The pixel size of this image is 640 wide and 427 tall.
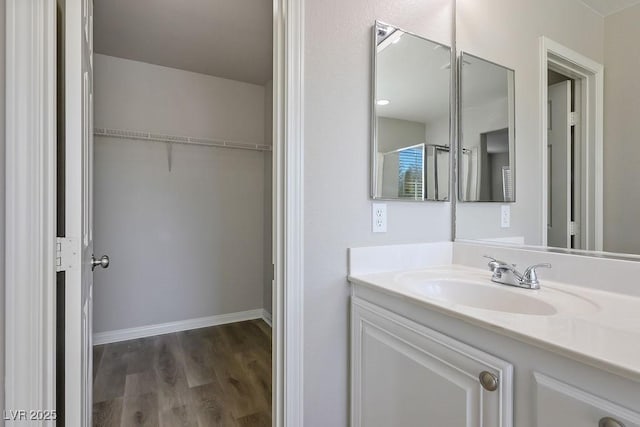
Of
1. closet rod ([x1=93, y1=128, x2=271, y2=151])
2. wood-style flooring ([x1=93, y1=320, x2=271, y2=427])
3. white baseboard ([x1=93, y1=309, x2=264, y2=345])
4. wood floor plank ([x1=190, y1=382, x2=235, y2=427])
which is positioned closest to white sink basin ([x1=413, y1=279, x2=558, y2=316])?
wood-style flooring ([x1=93, y1=320, x2=271, y2=427])

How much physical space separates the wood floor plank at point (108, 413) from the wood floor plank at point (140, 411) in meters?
0.03

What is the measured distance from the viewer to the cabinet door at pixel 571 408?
521 mm

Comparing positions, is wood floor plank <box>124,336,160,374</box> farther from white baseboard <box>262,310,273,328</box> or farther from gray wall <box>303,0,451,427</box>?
gray wall <box>303,0,451,427</box>

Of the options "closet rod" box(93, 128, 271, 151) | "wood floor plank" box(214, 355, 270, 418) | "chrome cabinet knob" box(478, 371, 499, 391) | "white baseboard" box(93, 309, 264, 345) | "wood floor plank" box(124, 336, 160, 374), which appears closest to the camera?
"chrome cabinet knob" box(478, 371, 499, 391)

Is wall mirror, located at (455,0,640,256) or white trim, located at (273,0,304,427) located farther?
white trim, located at (273,0,304,427)

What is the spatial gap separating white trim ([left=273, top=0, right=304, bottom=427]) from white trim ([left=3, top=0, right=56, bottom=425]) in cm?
67

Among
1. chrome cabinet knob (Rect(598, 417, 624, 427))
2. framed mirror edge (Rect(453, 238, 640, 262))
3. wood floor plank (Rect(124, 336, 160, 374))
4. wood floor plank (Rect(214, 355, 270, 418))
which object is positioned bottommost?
wood floor plank (Rect(214, 355, 270, 418))

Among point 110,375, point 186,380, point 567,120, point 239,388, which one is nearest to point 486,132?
point 567,120

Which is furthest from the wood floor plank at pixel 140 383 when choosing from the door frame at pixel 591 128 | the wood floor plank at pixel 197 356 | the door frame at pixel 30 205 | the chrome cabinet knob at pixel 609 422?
the door frame at pixel 591 128

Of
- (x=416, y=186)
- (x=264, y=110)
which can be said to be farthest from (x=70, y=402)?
(x=264, y=110)

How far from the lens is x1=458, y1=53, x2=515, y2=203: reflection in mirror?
1404 millimetres

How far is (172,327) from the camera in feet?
9.20

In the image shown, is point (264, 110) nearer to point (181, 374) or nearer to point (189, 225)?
point (189, 225)

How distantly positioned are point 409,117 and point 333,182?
510 mm
